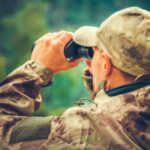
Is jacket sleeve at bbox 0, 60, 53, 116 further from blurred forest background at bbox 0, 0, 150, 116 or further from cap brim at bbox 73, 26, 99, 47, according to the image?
blurred forest background at bbox 0, 0, 150, 116

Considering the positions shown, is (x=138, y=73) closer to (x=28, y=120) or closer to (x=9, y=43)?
(x=28, y=120)

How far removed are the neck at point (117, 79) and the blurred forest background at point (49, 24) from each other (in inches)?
475

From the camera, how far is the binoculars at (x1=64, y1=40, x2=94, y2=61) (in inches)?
100.0

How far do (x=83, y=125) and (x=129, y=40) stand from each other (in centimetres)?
32

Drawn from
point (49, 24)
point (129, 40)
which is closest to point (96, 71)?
point (129, 40)

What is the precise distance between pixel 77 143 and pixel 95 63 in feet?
1.08

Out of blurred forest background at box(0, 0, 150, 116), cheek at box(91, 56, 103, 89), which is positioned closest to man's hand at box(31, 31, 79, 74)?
cheek at box(91, 56, 103, 89)

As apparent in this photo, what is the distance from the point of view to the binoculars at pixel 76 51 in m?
2.54

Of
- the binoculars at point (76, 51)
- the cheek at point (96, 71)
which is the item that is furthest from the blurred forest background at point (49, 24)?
the cheek at point (96, 71)

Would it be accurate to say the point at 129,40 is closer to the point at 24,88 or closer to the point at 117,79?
the point at 117,79

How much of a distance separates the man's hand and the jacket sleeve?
27 millimetres

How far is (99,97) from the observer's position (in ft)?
7.85

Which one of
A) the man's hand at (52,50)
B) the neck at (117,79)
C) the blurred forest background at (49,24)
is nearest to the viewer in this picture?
the neck at (117,79)

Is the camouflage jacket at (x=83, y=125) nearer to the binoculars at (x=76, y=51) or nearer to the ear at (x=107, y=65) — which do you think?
the ear at (x=107, y=65)
